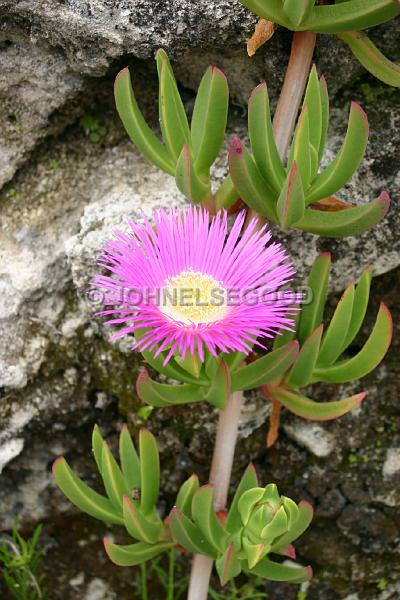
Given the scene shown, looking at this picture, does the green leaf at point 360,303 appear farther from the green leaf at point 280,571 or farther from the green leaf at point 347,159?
the green leaf at point 280,571

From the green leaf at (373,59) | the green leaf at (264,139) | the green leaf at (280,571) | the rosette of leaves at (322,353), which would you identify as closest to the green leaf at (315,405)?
the rosette of leaves at (322,353)

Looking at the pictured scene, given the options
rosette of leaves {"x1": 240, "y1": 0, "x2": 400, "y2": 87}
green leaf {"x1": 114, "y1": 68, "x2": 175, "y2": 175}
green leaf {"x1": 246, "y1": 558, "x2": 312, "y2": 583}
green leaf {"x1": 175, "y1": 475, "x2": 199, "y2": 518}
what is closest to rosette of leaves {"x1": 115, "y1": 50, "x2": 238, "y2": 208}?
green leaf {"x1": 114, "y1": 68, "x2": 175, "y2": 175}

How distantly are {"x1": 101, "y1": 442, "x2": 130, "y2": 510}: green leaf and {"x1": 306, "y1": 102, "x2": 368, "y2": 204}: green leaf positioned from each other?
48 centimetres

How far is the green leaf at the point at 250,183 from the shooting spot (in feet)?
3.28

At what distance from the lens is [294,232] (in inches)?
49.5

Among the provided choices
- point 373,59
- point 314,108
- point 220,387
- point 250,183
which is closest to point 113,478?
point 220,387

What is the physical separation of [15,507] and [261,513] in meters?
0.68

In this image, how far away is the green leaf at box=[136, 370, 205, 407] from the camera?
3.59 feet

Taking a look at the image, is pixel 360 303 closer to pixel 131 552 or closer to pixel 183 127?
pixel 183 127

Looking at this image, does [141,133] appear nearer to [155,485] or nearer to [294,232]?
[294,232]

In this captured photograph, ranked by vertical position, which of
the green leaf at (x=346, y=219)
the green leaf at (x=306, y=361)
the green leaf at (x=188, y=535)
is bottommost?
the green leaf at (x=188, y=535)

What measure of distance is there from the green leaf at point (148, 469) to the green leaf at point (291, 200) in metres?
0.38

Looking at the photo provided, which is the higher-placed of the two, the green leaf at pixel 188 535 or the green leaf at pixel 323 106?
the green leaf at pixel 323 106

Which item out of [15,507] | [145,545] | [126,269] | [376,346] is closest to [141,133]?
[126,269]
